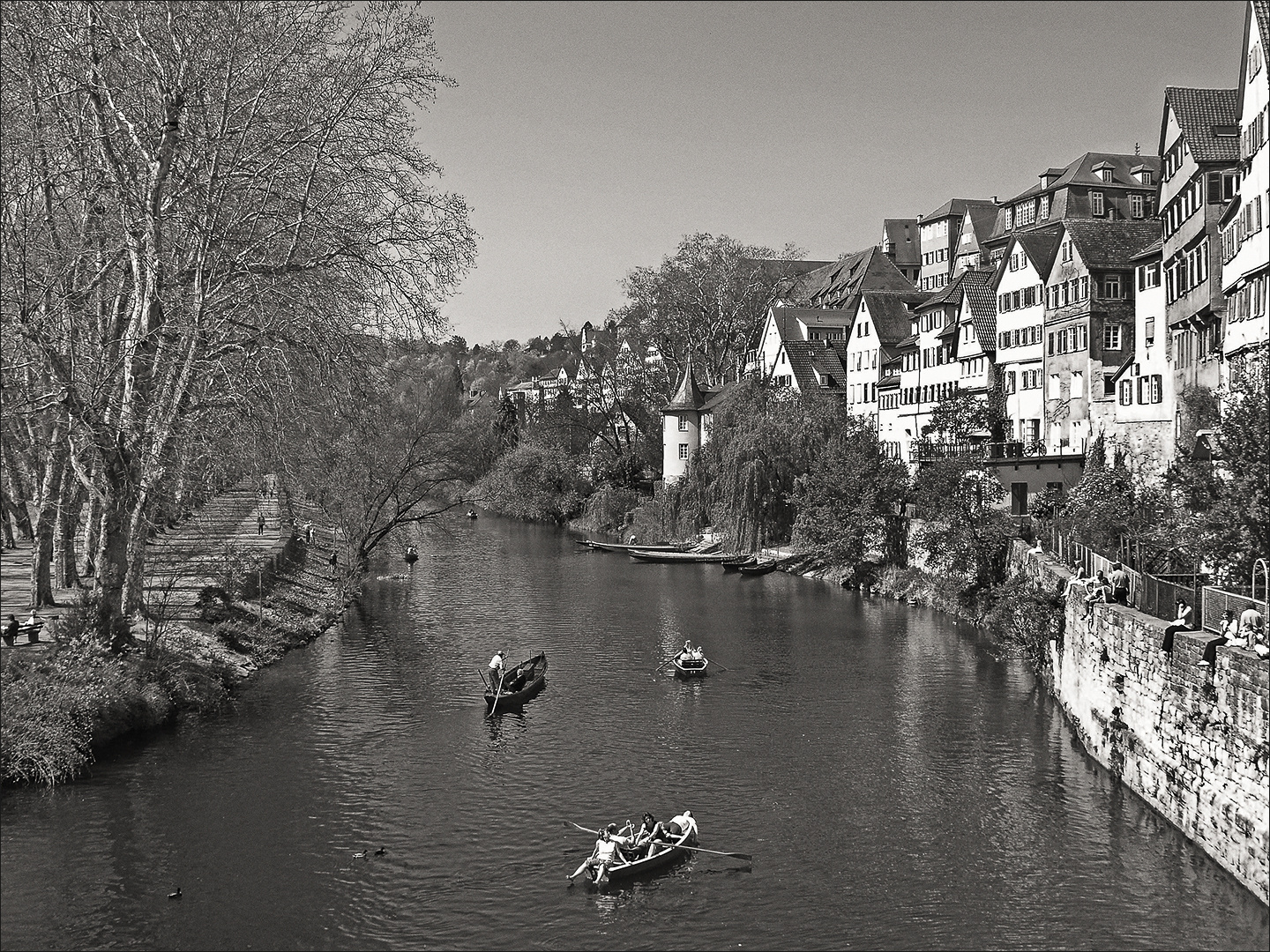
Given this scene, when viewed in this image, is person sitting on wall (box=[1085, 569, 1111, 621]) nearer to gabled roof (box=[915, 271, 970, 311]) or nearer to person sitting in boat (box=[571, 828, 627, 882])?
person sitting in boat (box=[571, 828, 627, 882])

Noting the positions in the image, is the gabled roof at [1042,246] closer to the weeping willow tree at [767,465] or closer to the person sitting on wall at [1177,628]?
the weeping willow tree at [767,465]

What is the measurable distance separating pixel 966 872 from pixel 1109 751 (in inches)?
266

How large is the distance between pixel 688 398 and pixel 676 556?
20.5 m

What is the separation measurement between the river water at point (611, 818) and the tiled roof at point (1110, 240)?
24.6 metres

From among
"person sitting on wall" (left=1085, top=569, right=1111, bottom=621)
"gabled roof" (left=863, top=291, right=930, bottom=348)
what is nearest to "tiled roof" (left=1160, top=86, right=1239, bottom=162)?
"person sitting on wall" (left=1085, top=569, right=1111, bottom=621)

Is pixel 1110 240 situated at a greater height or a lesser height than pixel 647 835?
greater

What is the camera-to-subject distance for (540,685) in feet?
113

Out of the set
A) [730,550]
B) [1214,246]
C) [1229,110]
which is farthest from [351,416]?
[730,550]

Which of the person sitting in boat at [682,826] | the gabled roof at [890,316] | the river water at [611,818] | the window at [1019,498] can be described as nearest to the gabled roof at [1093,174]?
the gabled roof at [890,316]

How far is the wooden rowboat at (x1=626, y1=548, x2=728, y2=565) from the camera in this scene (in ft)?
222

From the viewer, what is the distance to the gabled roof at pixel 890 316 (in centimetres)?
7725

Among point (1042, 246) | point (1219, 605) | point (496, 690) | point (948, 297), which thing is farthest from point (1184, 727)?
point (948, 297)

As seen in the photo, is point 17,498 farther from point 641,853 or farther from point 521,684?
point 641,853

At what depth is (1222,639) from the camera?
2078cm
